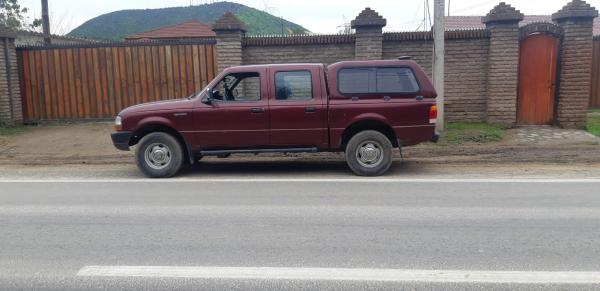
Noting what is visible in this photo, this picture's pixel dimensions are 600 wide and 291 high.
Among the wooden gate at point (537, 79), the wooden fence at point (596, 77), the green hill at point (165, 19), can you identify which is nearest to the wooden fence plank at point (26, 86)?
the wooden gate at point (537, 79)

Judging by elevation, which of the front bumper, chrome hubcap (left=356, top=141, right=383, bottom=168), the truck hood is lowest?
chrome hubcap (left=356, top=141, right=383, bottom=168)

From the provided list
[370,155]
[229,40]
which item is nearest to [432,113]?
[370,155]

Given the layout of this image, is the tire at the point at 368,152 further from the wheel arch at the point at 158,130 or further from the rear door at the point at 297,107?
the wheel arch at the point at 158,130

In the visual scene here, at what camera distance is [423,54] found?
13000 mm

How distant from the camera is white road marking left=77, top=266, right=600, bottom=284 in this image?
13.6ft

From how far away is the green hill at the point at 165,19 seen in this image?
145 feet

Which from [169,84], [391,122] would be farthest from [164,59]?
[391,122]

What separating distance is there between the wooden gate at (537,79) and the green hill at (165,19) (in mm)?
31375

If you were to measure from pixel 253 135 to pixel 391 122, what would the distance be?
2241mm

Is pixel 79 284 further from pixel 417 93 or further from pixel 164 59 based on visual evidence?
pixel 164 59

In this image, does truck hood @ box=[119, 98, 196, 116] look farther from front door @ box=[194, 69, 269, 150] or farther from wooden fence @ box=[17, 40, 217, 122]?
wooden fence @ box=[17, 40, 217, 122]

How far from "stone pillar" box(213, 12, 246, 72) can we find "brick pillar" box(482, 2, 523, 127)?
5939 millimetres

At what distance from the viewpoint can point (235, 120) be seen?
8.72 metres

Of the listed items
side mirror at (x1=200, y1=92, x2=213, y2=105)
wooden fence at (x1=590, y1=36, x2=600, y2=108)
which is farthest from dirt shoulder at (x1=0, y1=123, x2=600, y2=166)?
wooden fence at (x1=590, y1=36, x2=600, y2=108)
